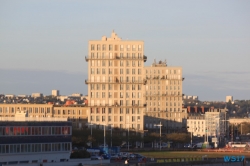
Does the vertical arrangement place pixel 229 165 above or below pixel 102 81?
below

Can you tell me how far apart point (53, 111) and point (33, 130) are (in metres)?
86.6

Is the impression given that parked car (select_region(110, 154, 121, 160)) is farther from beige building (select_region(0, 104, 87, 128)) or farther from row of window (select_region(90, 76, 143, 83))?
beige building (select_region(0, 104, 87, 128))

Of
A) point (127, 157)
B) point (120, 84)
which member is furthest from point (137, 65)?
point (127, 157)

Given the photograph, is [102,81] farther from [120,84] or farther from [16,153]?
[16,153]

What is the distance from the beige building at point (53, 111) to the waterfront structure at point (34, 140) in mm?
77482

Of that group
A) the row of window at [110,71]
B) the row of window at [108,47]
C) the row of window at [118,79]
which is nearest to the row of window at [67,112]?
the row of window at [118,79]

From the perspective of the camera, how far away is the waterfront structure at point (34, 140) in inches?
4151

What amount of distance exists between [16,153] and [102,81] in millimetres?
71961

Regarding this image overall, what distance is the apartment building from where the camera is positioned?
17675 centimetres

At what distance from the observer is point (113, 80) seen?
178 meters

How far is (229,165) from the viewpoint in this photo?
123625 mm

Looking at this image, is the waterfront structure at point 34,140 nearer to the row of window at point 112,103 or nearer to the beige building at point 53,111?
the row of window at point 112,103

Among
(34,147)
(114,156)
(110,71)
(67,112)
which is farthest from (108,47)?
(34,147)

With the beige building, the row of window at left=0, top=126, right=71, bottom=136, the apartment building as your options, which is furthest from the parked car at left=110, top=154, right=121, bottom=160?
the beige building
